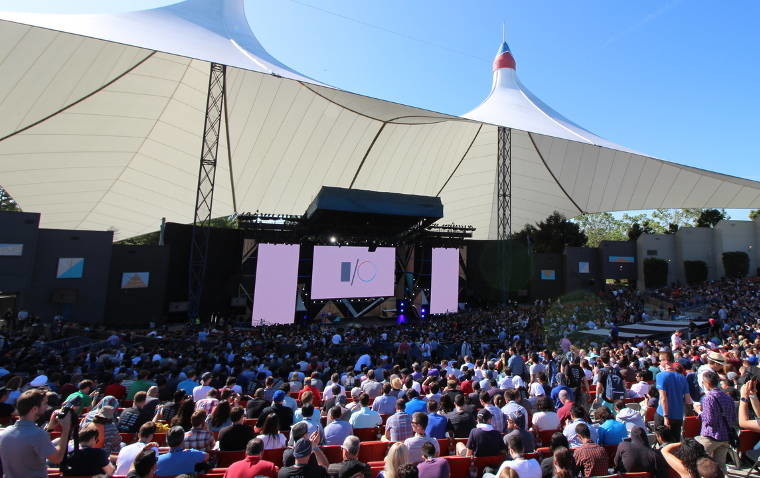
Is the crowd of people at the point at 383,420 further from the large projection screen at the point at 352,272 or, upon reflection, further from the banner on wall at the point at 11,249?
the large projection screen at the point at 352,272

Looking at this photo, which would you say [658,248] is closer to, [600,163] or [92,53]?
[600,163]

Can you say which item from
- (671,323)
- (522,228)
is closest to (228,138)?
(671,323)

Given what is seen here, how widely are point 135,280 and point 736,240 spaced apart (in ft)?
116

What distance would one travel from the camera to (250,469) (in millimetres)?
2621

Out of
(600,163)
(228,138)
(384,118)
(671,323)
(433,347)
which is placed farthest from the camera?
(600,163)

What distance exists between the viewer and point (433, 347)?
1202cm

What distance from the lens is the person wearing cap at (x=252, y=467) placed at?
261 cm

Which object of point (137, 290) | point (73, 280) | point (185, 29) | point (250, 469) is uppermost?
point (185, 29)

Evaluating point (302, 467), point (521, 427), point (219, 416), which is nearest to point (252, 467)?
point (302, 467)

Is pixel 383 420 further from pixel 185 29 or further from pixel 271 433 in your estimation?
pixel 185 29

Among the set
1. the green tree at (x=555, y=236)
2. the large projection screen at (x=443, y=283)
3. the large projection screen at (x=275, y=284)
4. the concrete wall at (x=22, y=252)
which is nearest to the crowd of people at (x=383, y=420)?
the concrete wall at (x=22, y=252)

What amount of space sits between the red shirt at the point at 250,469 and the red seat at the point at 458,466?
53.6 inches

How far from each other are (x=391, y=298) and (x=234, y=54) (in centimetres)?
1670

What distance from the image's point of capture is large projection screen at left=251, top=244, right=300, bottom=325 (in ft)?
66.5
